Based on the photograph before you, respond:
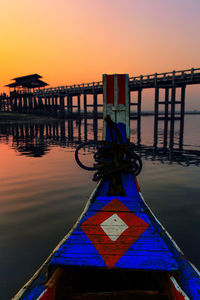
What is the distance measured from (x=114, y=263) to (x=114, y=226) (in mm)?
592

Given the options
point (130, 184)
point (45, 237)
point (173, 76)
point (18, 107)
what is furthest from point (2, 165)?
point (18, 107)

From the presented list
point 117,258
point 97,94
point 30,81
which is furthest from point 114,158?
point 30,81

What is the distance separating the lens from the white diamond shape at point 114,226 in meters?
2.70

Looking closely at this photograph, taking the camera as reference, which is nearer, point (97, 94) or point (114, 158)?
point (114, 158)

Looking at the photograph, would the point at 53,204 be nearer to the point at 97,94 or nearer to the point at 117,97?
the point at 117,97

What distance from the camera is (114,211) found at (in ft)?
10.3

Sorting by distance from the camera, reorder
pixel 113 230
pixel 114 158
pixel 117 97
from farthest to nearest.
→ pixel 117 97, pixel 114 158, pixel 113 230

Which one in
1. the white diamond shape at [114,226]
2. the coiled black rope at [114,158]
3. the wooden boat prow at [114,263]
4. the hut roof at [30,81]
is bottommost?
the wooden boat prow at [114,263]

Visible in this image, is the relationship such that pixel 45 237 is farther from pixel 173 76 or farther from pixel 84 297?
pixel 173 76

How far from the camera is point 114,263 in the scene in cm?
229

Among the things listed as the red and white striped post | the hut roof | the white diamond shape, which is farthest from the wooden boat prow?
the hut roof

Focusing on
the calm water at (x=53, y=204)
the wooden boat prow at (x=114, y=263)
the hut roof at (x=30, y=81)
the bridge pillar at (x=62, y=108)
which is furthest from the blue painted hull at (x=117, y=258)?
the hut roof at (x=30, y=81)

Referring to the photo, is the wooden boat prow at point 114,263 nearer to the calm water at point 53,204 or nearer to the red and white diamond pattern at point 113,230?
the red and white diamond pattern at point 113,230

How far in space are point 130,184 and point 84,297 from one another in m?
2.37
